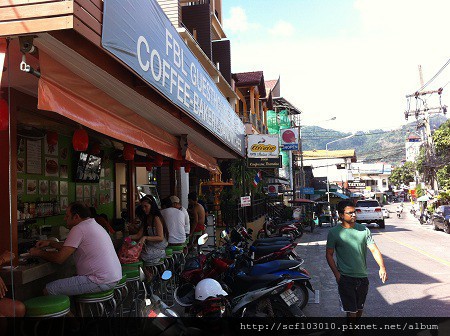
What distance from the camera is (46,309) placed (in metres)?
3.89

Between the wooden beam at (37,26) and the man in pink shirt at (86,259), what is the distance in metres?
2.11

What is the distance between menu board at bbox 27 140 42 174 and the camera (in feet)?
26.2

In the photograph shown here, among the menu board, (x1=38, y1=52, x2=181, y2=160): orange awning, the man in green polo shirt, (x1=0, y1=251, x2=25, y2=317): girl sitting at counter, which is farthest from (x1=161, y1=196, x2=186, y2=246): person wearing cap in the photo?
(x1=0, y1=251, x2=25, y2=317): girl sitting at counter

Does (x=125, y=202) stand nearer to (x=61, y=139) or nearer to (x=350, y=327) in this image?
(x=61, y=139)

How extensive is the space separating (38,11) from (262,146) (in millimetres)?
14656

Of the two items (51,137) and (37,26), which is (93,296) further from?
(51,137)

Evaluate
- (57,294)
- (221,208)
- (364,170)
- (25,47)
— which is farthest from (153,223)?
(364,170)

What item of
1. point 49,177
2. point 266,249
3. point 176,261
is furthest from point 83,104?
point 266,249

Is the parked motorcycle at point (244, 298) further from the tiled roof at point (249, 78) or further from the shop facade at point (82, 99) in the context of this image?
the tiled roof at point (249, 78)

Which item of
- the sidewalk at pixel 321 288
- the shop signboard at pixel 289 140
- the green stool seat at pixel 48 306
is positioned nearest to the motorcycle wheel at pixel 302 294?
the sidewalk at pixel 321 288

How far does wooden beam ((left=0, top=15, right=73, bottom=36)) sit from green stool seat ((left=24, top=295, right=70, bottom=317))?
247cm

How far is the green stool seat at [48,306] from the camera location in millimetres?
3863

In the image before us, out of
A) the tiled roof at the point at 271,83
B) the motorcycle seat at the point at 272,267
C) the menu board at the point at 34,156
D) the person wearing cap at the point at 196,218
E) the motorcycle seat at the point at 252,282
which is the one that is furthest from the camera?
the tiled roof at the point at 271,83

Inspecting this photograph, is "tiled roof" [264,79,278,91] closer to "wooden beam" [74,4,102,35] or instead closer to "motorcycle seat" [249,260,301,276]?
"motorcycle seat" [249,260,301,276]
